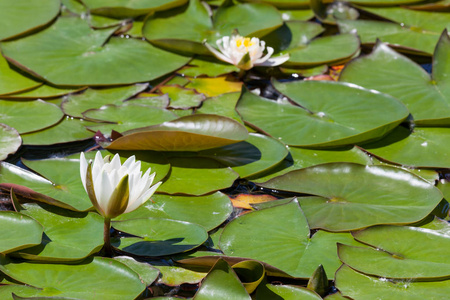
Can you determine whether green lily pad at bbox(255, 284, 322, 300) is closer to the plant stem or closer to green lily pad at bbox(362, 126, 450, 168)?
the plant stem

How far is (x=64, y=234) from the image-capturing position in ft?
6.89

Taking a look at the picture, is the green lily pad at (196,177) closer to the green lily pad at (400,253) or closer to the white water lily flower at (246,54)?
the green lily pad at (400,253)

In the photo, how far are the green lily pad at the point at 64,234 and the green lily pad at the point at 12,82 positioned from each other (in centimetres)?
109

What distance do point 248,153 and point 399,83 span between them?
1109 millimetres

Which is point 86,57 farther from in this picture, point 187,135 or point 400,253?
point 400,253

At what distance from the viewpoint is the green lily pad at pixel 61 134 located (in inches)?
108

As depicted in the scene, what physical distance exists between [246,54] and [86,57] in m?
1.00

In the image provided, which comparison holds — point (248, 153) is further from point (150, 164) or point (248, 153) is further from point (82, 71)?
point (82, 71)

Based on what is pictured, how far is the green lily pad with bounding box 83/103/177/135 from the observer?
9.27ft

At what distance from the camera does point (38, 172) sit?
2443mm

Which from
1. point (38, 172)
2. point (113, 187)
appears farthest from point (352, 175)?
point (38, 172)

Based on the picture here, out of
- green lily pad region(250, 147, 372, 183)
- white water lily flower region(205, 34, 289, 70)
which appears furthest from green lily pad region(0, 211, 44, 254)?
white water lily flower region(205, 34, 289, 70)

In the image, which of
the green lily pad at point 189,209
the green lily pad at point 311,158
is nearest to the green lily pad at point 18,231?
the green lily pad at point 189,209

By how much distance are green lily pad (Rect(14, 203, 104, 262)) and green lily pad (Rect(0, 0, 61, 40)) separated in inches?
65.6
